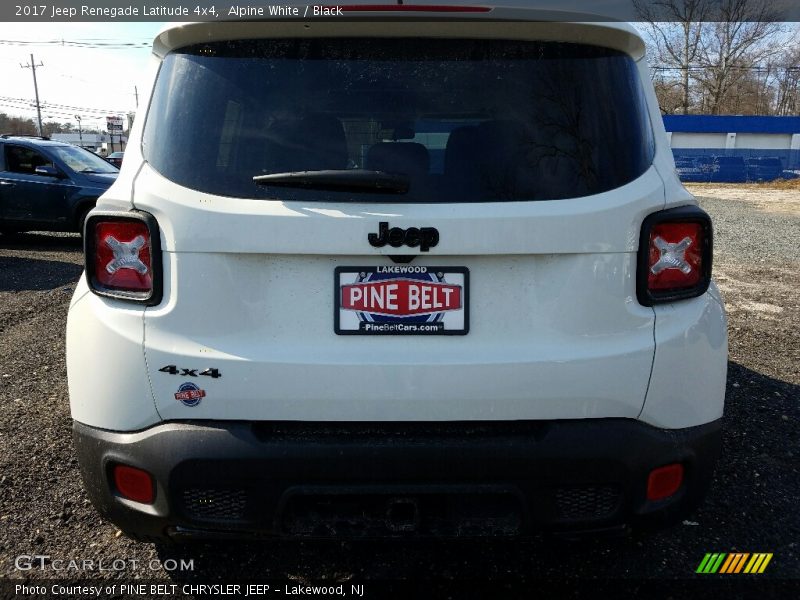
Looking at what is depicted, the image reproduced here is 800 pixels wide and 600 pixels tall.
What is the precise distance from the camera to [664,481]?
6.66 ft

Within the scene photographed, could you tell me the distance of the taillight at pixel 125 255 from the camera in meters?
1.95

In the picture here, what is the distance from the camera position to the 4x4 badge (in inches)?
73.3

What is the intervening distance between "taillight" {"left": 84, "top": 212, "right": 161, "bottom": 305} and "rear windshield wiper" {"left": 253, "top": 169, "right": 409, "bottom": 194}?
0.37 meters

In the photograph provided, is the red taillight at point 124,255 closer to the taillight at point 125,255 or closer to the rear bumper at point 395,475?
the taillight at point 125,255

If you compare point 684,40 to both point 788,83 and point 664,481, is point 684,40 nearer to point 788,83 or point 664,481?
point 788,83

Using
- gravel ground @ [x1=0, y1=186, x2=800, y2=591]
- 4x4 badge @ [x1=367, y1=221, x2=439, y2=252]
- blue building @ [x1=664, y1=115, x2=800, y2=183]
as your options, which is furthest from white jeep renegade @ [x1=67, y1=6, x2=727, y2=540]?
blue building @ [x1=664, y1=115, x2=800, y2=183]

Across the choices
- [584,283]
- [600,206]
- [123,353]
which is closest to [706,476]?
[584,283]

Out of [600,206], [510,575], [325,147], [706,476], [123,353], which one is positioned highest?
[325,147]

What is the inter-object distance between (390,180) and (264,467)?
886 mm

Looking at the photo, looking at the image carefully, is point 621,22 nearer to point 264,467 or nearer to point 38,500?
point 264,467

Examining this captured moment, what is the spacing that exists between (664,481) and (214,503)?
53.2 inches

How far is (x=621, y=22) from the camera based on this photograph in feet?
6.75

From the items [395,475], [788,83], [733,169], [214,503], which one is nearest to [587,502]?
[395,475]

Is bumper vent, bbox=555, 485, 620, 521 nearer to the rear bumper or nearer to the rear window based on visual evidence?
the rear bumper
